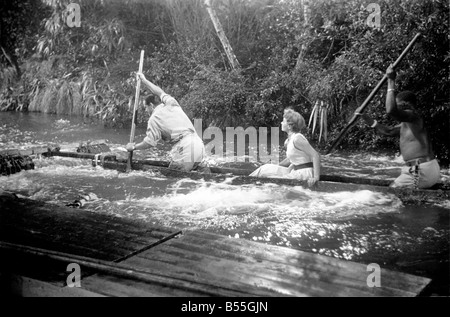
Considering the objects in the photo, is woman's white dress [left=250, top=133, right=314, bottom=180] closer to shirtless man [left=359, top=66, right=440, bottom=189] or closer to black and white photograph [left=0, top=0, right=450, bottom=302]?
black and white photograph [left=0, top=0, right=450, bottom=302]

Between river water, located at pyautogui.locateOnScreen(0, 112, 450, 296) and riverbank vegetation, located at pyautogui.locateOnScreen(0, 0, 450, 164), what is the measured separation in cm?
197

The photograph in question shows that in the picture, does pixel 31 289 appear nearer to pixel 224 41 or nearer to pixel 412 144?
pixel 412 144

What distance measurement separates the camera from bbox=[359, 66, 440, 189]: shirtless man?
5430mm

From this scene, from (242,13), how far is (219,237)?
11.2 m

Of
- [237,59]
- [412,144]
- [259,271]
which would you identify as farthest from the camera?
[237,59]

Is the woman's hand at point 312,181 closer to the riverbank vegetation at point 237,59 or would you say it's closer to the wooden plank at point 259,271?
the wooden plank at point 259,271

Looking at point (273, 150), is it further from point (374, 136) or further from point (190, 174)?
point (190, 174)

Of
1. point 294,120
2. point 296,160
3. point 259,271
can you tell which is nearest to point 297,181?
point 296,160

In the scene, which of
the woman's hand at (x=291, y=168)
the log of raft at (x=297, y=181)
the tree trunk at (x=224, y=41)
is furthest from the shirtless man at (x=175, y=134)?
the tree trunk at (x=224, y=41)

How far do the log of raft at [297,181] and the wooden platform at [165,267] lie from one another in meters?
2.40

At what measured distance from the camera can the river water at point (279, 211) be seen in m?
4.49

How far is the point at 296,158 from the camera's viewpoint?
6.31 meters

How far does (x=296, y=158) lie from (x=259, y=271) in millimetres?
3315

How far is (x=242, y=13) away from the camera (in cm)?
1388
